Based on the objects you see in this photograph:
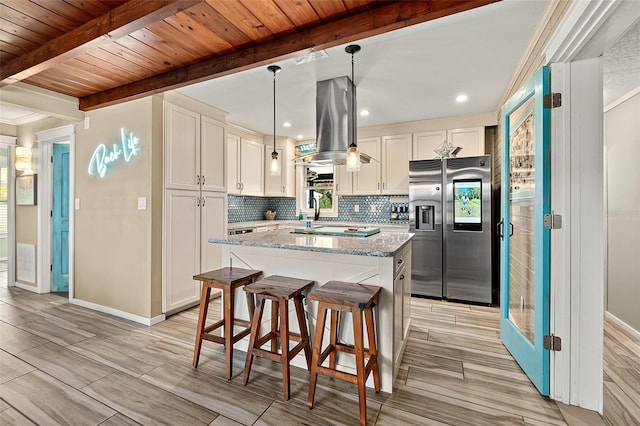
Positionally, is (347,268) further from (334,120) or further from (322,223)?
(322,223)

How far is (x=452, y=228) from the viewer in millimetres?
3762

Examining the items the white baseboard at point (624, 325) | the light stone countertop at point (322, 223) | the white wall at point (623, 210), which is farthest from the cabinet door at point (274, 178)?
the white baseboard at point (624, 325)

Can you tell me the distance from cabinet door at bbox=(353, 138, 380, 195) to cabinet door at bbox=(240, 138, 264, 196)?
171 cm

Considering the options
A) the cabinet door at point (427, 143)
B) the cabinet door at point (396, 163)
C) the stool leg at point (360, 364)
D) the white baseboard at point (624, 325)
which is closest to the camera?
the stool leg at point (360, 364)

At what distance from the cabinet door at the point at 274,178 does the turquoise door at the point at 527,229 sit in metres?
3.64

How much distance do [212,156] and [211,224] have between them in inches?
34.0

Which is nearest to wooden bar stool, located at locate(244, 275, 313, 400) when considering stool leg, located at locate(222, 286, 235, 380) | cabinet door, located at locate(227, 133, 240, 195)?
stool leg, located at locate(222, 286, 235, 380)

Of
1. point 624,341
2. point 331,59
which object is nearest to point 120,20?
point 331,59

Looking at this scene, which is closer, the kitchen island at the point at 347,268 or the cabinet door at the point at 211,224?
the kitchen island at the point at 347,268

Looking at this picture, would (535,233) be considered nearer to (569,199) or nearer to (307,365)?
(569,199)

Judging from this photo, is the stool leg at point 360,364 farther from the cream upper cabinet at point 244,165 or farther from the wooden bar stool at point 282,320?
the cream upper cabinet at point 244,165

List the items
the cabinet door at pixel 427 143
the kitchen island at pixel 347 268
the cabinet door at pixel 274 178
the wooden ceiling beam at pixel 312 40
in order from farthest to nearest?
1. the cabinet door at pixel 274 178
2. the cabinet door at pixel 427 143
3. the kitchen island at pixel 347 268
4. the wooden ceiling beam at pixel 312 40

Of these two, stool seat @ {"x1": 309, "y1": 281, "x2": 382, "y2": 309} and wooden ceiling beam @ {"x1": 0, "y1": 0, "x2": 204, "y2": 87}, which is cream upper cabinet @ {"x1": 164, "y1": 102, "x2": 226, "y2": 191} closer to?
wooden ceiling beam @ {"x1": 0, "y1": 0, "x2": 204, "y2": 87}

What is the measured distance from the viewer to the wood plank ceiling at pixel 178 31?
5.80ft
